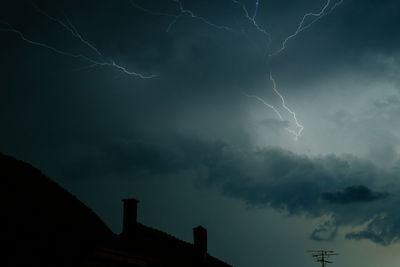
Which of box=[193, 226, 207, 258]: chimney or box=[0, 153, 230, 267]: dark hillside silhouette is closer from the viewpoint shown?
box=[0, 153, 230, 267]: dark hillside silhouette

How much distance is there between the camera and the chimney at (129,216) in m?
17.6

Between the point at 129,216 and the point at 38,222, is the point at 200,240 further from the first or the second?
the point at 38,222

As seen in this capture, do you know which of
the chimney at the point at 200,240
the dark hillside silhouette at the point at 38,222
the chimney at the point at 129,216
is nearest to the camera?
the dark hillside silhouette at the point at 38,222

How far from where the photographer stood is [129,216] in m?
17.6

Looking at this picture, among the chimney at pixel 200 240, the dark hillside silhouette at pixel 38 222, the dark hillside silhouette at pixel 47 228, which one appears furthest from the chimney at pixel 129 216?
the dark hillside silhouette at pixel 38 222

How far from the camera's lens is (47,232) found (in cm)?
780

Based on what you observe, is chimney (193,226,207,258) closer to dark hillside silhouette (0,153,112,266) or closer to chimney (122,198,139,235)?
chimney (122,198,139,235)

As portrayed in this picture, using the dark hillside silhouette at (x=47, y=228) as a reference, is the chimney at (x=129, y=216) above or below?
above

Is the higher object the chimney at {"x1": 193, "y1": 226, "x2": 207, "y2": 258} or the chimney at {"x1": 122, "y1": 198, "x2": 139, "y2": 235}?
the chimney at {"x1": 122, "y1": 198, "x2": 139, "y2": 235}

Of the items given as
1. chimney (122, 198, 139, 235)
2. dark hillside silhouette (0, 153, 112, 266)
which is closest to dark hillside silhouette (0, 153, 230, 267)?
dark hillside silhouette (0, 153, 112, 266)

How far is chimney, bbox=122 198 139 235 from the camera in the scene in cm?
1758

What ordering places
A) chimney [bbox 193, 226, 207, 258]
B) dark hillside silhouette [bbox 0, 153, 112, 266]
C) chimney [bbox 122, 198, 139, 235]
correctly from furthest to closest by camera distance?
1. chimney [bbox 193, 226, 207, 258]
2. chimney [bbox 122, 198, 139, 235]
3. dark hillside silhouette [bbox 0, 153, 112, 266]

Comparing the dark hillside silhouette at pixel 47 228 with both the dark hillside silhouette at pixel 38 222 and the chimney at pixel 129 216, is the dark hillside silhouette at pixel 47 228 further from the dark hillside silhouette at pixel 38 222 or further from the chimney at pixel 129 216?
the chimney at pixel 129 216

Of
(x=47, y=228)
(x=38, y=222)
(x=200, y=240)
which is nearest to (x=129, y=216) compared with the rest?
(x=200, y=240)
